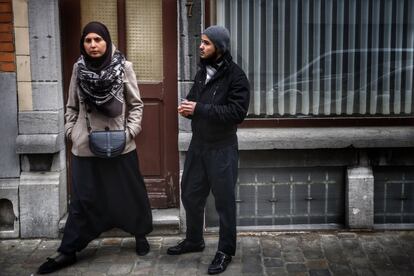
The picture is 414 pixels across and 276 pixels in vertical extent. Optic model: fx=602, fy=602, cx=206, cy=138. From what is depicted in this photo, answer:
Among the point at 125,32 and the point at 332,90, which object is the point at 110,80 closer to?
the point at 125,32

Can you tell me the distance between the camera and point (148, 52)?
5832mm

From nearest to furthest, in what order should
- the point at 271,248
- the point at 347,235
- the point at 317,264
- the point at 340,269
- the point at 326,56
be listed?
1. the point at 340,269
2. the point at 317,264
3. the point at 271,248
4. the point at 347,235
5. the point at 326,56

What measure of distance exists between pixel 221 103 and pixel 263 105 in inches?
56.4

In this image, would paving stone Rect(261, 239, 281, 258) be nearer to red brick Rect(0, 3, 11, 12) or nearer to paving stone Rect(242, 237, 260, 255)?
paving stone Rect(242, 237, 260, 255)

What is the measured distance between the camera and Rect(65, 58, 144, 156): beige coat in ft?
16.0

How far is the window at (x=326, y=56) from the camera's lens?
5.89 meters

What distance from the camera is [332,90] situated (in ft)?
19.7

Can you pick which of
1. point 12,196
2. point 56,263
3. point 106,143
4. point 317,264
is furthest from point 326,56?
point 12,196

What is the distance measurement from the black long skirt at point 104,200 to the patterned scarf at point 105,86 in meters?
0.45

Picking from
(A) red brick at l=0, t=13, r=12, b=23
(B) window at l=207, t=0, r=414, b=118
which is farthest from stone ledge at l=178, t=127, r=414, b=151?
(A) red brick at l=0, t=13, r=12, b=23

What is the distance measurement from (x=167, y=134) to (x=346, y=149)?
1741mm

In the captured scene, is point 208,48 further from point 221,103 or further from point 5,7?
point 5,7

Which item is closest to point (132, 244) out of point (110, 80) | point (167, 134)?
point (167, 134)

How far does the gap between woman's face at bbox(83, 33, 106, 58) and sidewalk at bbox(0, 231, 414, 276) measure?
68.8 inches
